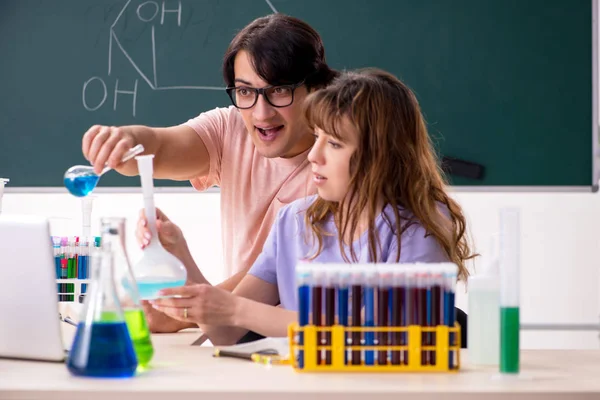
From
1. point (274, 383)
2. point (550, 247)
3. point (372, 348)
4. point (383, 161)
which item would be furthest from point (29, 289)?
point (550, 247)

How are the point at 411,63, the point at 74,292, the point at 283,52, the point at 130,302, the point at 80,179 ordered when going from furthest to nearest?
1. the point at 411,63
2. the point at 283,52
3. the point at 74,292
4. the point at 80,179
5. the point at 130,302

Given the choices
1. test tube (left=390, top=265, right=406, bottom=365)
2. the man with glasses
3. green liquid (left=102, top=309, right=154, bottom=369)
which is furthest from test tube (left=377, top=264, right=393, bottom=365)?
the man with glasses

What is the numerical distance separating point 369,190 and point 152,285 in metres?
0.53

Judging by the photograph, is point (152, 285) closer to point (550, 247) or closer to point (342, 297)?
point (342, 297)

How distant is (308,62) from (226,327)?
2.58 feet

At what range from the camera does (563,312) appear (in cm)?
305

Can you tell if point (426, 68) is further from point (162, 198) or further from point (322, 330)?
point (322, 330)

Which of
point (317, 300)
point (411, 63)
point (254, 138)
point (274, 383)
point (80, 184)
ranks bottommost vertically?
point (274, 383)

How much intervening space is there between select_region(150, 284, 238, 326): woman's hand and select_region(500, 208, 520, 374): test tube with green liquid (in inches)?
19.3

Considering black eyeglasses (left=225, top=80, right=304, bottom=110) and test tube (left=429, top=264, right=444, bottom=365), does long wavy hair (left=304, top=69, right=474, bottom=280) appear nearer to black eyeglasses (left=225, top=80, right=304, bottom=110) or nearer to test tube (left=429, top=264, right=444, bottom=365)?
black eyeglasses (left=225, top=80, right=304, bottom=110)

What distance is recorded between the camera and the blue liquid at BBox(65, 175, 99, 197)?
1.37 m

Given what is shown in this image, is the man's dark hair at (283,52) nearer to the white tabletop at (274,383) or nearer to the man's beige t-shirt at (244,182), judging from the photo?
the man's beige t-shirt at (244,182)

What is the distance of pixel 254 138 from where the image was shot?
6.59ft

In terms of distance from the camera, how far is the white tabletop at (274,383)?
0.96 metres
